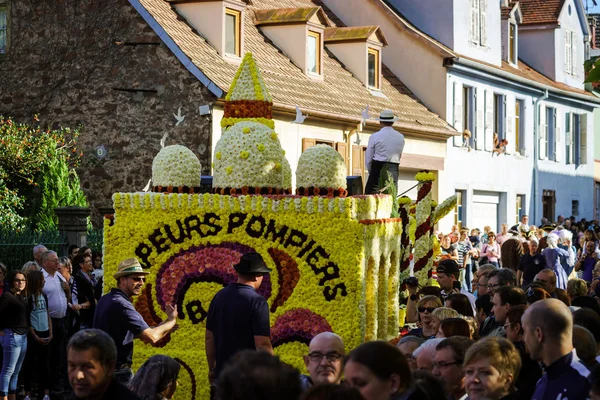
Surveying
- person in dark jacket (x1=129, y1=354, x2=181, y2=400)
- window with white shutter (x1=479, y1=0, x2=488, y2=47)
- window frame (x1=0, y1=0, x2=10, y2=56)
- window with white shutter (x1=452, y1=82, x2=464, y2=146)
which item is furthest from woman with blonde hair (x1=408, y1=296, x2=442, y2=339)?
window with white shutter (x1=479, y1=0, x2=488, y2=47)

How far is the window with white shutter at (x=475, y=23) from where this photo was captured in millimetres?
32062

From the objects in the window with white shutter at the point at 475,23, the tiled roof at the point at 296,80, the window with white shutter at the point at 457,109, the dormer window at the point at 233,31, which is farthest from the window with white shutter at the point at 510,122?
the dormer window at the point at 233,31

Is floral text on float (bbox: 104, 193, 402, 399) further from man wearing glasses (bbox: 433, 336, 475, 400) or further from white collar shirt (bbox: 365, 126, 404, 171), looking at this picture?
man wearing glasses (bbox: 433, 336, 475, 400)

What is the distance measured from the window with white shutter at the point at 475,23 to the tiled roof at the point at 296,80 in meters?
3.09

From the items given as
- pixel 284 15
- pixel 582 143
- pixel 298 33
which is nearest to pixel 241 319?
pixel 298 33

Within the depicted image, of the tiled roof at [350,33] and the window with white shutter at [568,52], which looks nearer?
the tiled roof at [350,33]

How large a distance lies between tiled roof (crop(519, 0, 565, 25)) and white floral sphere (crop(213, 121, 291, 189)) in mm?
27120

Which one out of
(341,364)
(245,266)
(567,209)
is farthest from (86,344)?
(567,209)

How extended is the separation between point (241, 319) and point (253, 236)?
3177 millimetres

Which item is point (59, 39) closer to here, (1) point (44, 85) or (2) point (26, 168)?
(1) point (44, 85)

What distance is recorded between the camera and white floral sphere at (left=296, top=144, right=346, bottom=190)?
11.8 meters

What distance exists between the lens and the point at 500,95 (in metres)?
33.5

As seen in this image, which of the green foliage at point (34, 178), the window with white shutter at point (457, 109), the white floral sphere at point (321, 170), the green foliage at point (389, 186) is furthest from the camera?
the window with white shutter at point (457, 109)

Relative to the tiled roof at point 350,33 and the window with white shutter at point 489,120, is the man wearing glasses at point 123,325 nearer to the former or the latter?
the tiled roof at point 350,33
